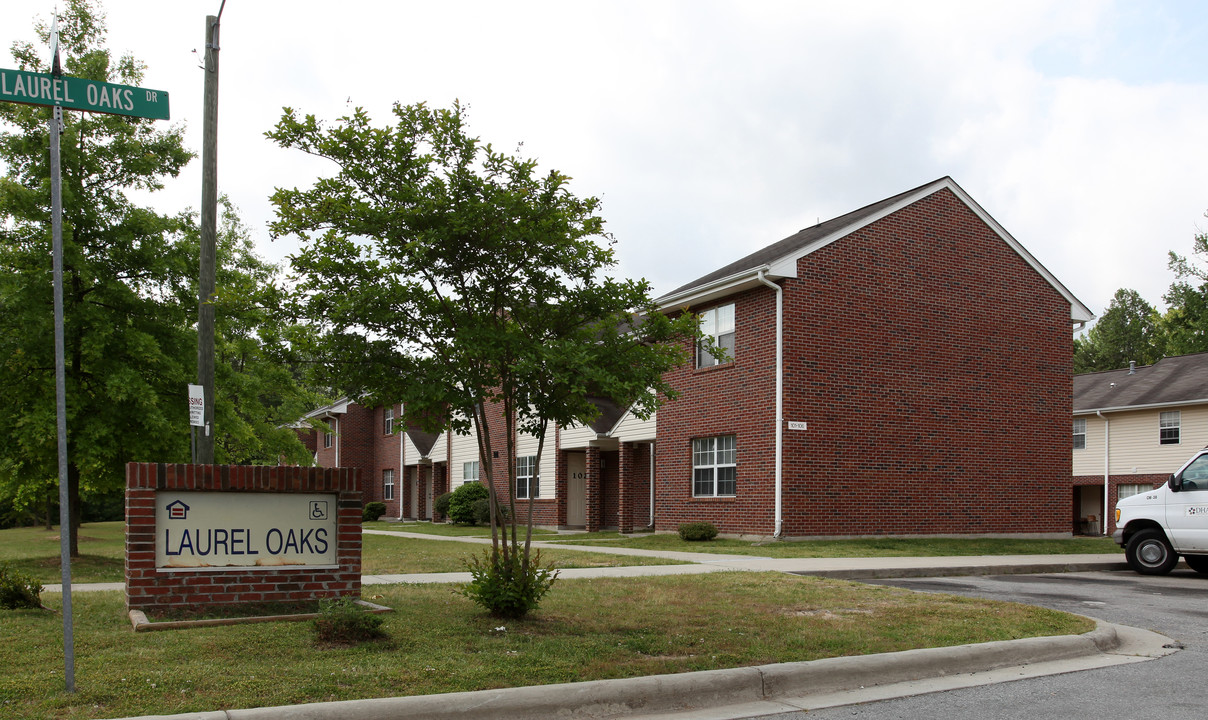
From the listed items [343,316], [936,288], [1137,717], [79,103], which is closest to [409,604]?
[343,316]

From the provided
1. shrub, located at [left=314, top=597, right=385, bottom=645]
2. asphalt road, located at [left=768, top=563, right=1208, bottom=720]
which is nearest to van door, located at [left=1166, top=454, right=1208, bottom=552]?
asphalt road, located at [left=768, top=563, right=1208, bottom=720]

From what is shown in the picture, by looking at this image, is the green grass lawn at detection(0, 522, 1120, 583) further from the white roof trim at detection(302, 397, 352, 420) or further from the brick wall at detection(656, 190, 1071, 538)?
the white roof trim at detection(302, 397, 352, 420)

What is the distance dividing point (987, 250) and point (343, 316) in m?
19.1

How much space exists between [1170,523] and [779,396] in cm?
737

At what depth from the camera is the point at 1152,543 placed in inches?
625

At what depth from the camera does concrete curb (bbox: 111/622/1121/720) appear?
5535 mm

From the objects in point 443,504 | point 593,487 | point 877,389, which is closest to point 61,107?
point 877,389

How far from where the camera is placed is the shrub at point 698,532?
821 inches

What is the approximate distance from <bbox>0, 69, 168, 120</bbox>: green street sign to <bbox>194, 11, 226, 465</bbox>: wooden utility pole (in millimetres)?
5546

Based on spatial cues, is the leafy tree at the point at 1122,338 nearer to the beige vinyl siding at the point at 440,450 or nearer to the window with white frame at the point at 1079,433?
the window with white frame at the point at 1079,433

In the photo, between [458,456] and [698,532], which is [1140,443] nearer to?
[698,532]

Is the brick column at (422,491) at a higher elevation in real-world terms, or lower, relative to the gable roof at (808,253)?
lower

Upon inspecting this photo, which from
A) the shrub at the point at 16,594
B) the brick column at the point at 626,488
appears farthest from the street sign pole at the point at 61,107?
the brick column at the point at 626,488

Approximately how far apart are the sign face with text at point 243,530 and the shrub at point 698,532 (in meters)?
12.9
